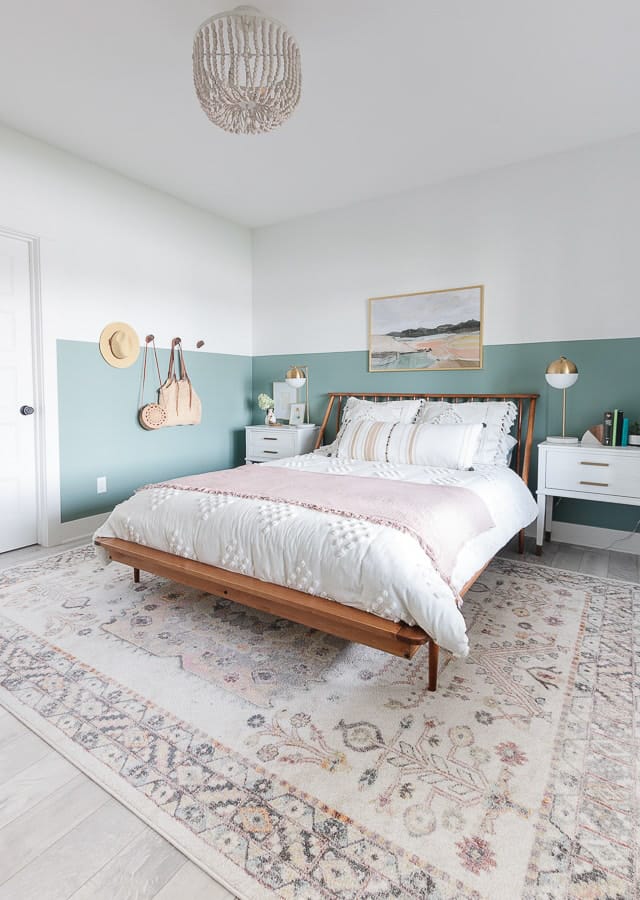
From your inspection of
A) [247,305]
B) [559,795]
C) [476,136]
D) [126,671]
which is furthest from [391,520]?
[247,305]

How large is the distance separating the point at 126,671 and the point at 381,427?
7.31 ft

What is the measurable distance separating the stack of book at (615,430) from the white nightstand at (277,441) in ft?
7.86

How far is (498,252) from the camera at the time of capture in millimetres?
3717

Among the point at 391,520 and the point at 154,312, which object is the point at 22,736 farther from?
the point at 154,312

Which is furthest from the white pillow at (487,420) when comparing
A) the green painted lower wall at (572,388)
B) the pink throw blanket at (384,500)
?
the pink throw blanket at (384,500)

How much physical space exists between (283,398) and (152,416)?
135 centimetres

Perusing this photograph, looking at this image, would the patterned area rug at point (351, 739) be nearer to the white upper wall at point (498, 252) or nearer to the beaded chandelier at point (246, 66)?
the white upper wall at point (498, 252)

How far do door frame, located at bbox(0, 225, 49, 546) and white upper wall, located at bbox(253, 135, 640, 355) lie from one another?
2219 millimetres

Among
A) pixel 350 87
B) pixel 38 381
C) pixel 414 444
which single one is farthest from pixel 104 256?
pixel 414 444

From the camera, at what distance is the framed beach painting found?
12.7ft

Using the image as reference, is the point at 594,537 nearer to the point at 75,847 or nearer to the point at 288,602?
the point at 288,602

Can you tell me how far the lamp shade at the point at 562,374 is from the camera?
3264mm

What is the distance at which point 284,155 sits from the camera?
11.3 feet

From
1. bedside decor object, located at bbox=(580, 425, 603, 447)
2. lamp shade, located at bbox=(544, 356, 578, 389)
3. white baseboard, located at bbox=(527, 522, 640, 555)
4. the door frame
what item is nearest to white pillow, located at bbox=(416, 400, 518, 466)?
lamp shade, located at bbox=(544, 356, 578, 389)
